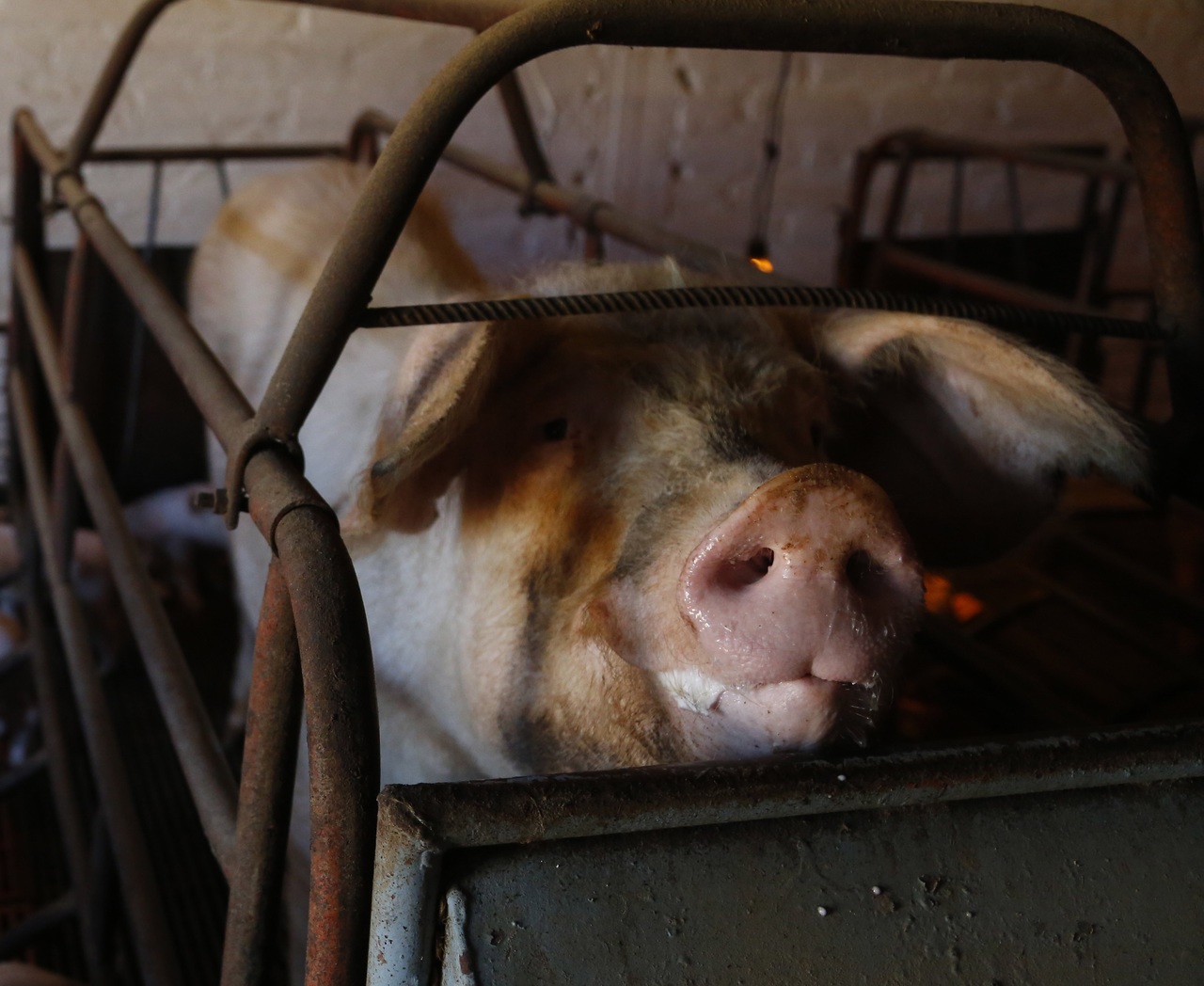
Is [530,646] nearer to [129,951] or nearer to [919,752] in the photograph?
[919,752]

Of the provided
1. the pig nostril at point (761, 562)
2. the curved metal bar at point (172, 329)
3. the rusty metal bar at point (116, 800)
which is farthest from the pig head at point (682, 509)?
the rusty metal bar at point (116, 800)

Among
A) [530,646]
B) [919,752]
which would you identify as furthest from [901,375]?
[919,752]

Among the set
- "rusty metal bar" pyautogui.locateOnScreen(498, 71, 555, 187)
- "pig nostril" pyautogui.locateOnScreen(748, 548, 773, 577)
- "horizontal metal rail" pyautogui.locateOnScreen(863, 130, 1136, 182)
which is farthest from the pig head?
"horizontal metal rail" pyautogui.locateOnScreen(863, 130, 1136, 182)

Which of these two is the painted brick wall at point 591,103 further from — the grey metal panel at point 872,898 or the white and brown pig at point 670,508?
the grey metal panel at point 872,898

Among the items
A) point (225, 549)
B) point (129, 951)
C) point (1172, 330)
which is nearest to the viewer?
point (1172, 330)

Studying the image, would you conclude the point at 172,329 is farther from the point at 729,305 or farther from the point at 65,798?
the point at 65,798

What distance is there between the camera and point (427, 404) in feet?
3.29

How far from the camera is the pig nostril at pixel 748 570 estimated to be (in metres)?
0.84

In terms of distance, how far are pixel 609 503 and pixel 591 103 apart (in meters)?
2.93

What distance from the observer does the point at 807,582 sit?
80 centimetres

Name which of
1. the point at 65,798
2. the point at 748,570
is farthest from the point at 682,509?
the point at 65,798

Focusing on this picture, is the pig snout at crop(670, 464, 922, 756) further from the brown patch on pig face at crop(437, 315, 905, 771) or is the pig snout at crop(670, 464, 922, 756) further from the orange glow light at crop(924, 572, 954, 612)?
the orange glow light at crop(924, 572, 954, 612)

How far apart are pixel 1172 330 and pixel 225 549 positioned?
106 inches

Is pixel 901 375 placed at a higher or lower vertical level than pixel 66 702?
higher
